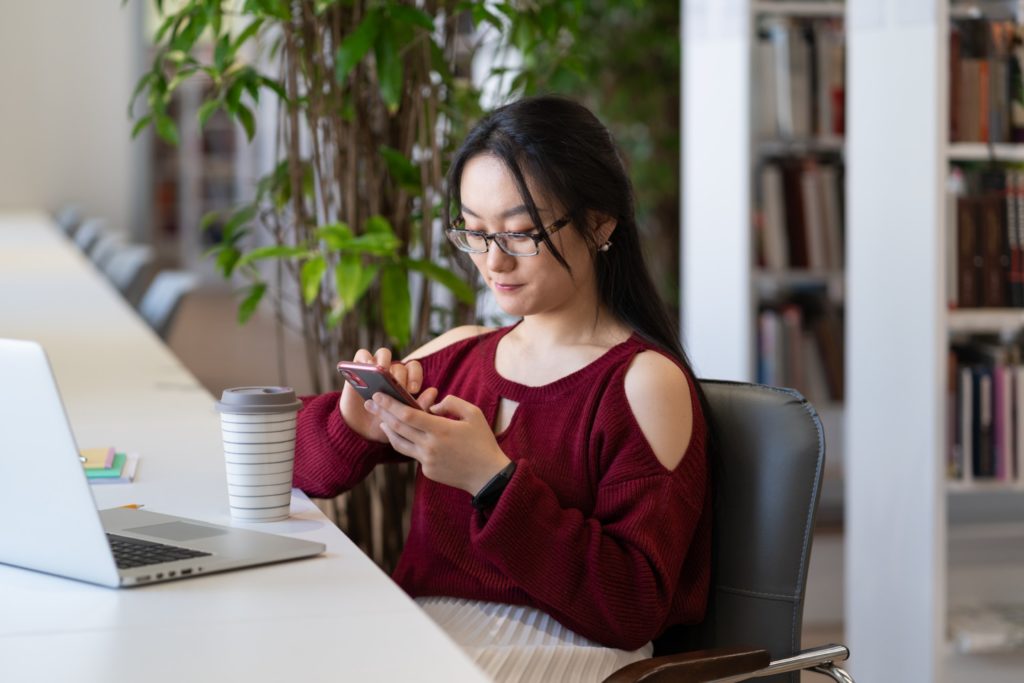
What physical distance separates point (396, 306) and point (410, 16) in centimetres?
51

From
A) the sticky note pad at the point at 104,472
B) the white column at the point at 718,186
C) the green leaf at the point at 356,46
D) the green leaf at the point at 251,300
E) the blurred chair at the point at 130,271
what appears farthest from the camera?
the blurred chair at the point at 130,271

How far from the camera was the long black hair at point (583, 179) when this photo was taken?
1.59 meters

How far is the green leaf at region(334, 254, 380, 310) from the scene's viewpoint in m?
2.26

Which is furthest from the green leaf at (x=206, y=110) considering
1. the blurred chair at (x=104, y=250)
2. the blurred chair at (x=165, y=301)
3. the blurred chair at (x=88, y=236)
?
the blurred chair at (x=88, y=236)

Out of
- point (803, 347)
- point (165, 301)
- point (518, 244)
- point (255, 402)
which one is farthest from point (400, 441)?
point (165, 301)

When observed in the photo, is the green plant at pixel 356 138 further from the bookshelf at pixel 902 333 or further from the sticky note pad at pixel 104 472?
the bookshelf at pixel 902 333

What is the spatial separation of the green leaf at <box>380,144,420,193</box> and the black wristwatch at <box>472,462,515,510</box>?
3.65ft

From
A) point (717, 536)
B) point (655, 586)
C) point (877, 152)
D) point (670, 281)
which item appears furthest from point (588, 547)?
point (670, 281)

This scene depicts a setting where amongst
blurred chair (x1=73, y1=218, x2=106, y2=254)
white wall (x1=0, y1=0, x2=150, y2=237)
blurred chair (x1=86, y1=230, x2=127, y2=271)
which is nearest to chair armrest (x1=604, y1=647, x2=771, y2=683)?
blurred chair (x1=86, y1=230, x2=127, y2=271)

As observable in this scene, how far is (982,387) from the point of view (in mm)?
3049

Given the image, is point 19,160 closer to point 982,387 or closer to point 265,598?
point 982,387

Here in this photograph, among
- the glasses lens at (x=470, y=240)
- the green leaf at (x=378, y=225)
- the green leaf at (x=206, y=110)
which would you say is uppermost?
the green leaf at (x=206, y=110)

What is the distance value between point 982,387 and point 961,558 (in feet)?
1.74

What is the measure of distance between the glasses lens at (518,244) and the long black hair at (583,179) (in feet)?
0.06
